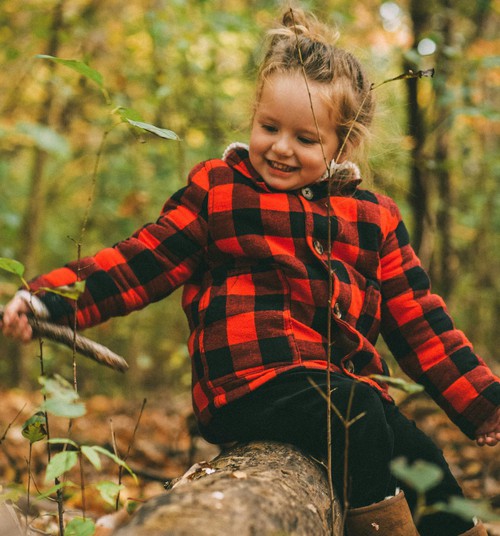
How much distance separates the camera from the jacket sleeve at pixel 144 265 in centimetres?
212

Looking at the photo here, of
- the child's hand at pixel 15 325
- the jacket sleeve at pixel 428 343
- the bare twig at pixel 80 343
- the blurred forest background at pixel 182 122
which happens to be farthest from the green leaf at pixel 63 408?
the jacket sleeve at pixel 428 343

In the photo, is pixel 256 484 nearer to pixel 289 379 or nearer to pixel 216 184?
pixel 289 379

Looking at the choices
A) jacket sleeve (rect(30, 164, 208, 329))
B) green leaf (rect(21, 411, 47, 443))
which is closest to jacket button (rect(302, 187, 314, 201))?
jacket sleeve (rect(30, 164, 208, 329))

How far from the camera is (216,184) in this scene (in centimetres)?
229

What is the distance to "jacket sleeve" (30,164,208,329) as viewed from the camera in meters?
2.12

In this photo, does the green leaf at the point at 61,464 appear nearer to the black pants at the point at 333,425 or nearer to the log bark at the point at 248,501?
the log bark at the point at 248,501

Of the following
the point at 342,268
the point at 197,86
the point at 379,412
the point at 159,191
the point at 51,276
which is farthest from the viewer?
the point at 159,191

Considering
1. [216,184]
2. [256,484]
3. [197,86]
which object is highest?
[197,86]

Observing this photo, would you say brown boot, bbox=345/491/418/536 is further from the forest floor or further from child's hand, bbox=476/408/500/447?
the forest floor

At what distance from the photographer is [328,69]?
7.45ft

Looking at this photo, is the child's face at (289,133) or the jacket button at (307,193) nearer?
the child's face at (289,133)

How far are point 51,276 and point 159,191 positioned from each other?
5.53m

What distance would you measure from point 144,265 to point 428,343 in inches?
44.8

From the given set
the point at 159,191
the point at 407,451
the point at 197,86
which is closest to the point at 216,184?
the point at 407,451
